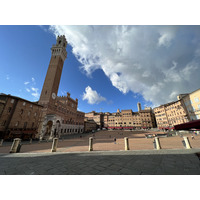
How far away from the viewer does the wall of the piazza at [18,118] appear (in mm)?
17828

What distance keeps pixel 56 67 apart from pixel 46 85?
7.67 m

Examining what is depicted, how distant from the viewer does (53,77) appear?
98.3ft

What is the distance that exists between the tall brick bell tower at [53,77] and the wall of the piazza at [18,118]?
4.06 meters

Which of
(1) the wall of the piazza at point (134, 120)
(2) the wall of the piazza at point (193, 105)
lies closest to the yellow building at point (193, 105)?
(2) the wall of the piazza at point (193, 105)

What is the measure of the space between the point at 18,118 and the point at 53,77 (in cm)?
1580

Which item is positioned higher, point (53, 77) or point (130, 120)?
point (53, 77)

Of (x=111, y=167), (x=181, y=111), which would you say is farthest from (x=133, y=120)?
(x=111, y=167)

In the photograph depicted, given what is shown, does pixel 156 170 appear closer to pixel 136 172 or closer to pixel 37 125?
pixel 136 172

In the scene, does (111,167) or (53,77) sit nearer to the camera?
(111,167)

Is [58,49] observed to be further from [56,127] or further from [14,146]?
[14,146]

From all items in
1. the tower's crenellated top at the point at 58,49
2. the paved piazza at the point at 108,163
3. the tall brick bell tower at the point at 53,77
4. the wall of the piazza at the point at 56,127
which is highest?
the tower's crenellated top at the point at 58,49

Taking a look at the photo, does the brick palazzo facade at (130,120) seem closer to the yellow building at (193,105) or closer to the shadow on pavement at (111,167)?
the yellow building at (193,105)

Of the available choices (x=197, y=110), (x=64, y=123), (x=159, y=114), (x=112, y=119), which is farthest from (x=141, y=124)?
(x=64, y=123)

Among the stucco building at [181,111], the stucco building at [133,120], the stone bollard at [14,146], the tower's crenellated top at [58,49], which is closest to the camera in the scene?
the stone bollard at [14,146]
